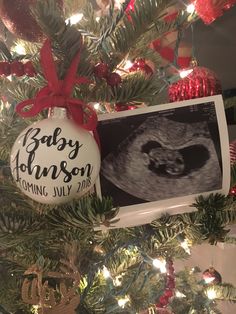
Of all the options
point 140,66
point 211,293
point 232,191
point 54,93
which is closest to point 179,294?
point 211,293

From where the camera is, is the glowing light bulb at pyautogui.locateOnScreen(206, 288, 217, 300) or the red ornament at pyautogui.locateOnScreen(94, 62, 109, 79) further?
the glowing light bulb at pyautogui.locateOnScreen(206, 288, 217, 300)

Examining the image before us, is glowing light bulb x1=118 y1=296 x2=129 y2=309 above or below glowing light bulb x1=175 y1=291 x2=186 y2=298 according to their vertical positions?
above

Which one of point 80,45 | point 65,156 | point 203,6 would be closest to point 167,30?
point 203,6

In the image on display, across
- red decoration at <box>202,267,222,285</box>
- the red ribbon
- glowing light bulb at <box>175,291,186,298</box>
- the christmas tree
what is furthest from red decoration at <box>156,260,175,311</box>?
the red ribbon

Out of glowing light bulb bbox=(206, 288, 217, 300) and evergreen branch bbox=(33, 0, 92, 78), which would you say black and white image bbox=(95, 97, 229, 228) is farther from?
glowing light bulb bbox=(206, 288, 217, 300)

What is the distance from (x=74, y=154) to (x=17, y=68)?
0.17 meters

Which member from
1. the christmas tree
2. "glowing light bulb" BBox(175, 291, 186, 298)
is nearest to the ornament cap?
the christmas tree

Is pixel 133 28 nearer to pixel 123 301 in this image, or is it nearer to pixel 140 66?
pixel 140 66

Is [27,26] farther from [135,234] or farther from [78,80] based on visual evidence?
[135,234]

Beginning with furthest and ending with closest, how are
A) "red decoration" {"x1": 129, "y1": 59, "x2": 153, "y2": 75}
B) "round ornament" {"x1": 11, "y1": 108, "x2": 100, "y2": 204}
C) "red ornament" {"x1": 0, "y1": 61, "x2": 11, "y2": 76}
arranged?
"red decoration" {"x1": 129, "y1": 59, "x2": 153, "y2": 75} → "red ornament" {"x1": 0, "y1": 61, "x2": 11, "y2": 76} → "round ornament" {"x1": 11, "y1": 108, "x2": 100, "y2": 204}

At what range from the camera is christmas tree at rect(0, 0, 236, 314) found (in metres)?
0.42

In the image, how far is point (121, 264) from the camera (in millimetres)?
698

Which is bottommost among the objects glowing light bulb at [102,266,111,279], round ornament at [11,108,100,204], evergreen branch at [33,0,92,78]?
glowing light bulb at [102,266,111,279]

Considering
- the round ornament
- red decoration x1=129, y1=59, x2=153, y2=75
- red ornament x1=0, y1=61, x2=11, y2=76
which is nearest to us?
the round ornament
